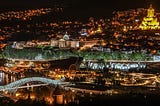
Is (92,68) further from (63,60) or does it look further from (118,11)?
(118,11)

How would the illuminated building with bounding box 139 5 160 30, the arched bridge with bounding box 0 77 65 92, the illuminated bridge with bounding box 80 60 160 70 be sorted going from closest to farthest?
the arched bridge with bounding box 0 77 65 92 → the illuminated bridge with bounding box 80 60 160 70 → the illuminated building with bounding box 139 5 160 30

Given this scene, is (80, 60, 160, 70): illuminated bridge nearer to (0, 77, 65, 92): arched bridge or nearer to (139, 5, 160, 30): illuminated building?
(0, 77, 65, 92): arched bridge

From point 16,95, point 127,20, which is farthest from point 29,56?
point 127,20

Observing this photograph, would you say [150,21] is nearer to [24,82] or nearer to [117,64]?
[117,64]

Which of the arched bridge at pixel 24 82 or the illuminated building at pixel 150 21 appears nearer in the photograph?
the arched bridge at pixel 24 82

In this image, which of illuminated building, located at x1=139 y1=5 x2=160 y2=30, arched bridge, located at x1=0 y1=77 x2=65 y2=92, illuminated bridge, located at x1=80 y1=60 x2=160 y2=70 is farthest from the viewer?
illuminated building, located at x1=139 y1=5 x2=160 y2=30

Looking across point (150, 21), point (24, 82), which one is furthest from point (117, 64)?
point (150, 21)

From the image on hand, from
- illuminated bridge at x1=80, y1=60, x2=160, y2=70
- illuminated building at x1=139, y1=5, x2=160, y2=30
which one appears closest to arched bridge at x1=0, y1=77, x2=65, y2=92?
illuminated bridge at x1=80, y1=60, x2=160, y2=70

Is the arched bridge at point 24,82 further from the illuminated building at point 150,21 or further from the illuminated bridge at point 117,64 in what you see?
the illuminated building at point 150,21

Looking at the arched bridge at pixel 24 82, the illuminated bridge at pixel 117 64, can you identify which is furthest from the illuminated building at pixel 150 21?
the arched bridge at pixel 24 82
